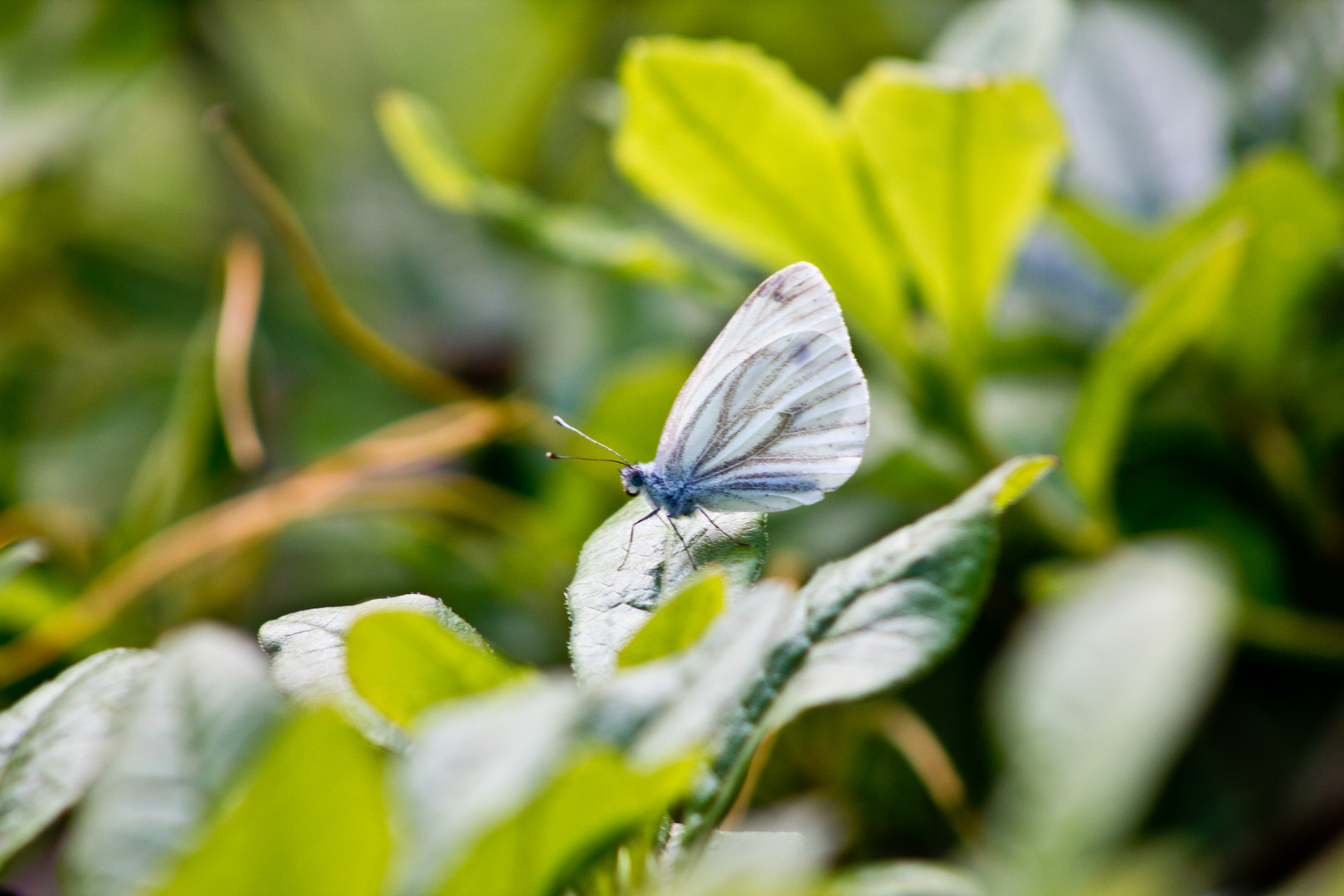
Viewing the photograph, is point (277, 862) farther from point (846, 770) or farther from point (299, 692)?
Result: point (846, 770)

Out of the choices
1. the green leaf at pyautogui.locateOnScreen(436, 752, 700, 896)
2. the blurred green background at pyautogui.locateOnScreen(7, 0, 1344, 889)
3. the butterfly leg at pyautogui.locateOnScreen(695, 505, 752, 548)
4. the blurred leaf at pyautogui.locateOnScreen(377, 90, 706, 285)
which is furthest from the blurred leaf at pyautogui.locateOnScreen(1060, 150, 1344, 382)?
the green leaf at pyautogui.locateOnScreen(436, 752, 700, 896)

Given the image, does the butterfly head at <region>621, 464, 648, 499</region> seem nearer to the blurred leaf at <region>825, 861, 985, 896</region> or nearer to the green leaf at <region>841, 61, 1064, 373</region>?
the green leaf at <region>841, 61, 1064, 373</region>

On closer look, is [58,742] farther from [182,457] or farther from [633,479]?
[182,457]

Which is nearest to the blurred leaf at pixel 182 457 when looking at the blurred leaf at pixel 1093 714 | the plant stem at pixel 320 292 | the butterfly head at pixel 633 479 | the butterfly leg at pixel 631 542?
the plant stem at pixel 320 292

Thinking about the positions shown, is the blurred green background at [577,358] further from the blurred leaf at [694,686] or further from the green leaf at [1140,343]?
the blurred leaf at [694,686]

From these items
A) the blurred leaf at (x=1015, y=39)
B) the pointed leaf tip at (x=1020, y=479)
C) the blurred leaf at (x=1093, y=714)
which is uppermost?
the blurred leaf at (x=1015, y=39)

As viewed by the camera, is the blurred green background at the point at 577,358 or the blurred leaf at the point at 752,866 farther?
the blurred green background at the point at 577,358

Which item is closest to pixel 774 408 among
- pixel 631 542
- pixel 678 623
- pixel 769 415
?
pixel 769 415
